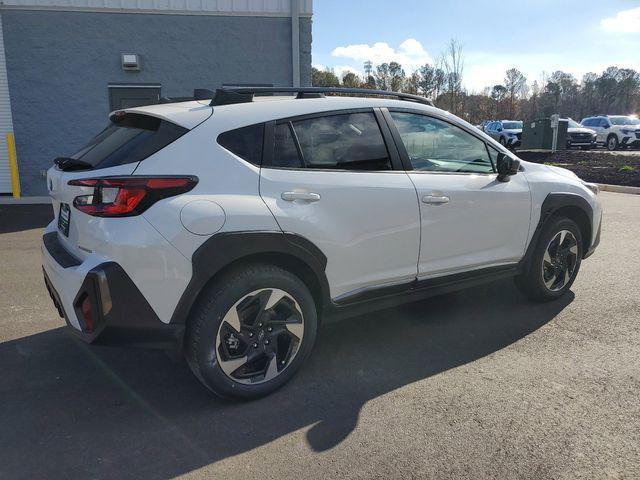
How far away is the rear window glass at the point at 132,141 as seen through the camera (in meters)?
2.92

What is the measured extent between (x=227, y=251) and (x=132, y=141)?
2.82 ft

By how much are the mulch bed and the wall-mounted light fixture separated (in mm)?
11595

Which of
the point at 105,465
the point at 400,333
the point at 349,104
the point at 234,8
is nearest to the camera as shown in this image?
the point at 105,465

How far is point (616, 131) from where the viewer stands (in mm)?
26484

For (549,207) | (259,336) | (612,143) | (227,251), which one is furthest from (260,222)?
(612,143)

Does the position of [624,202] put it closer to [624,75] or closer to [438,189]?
[438,189]

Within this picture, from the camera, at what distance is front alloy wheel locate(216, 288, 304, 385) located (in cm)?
299

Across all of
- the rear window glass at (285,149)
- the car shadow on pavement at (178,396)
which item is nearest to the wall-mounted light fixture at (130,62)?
the car shadow on pavement at (178,396)

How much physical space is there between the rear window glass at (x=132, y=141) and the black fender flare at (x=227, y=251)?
2.04 feet

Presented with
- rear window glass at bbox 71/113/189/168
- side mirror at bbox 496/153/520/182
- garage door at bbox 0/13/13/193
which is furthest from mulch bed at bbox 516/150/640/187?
garage door at bbox 0/13/13/193

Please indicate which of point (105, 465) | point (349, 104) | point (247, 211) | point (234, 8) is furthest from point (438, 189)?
point (234, 8)

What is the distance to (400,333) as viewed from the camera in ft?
13.7

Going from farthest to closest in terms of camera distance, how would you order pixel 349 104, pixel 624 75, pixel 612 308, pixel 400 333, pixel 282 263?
A: pixel 624 75 → pixel 612 308 → pixel 400 333 → pixel 349 104 → pixel 282 263

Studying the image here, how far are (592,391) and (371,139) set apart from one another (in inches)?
82.6
